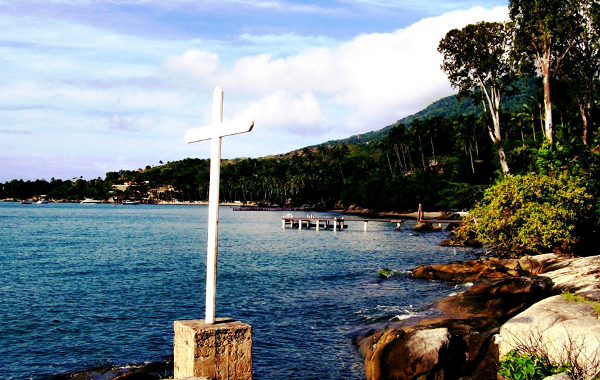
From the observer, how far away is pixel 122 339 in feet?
60.5

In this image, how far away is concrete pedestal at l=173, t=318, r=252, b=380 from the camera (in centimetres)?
741

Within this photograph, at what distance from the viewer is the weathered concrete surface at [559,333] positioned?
9.75 meters

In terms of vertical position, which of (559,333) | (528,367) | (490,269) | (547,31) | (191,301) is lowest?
(191,301)

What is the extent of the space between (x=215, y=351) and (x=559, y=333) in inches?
281

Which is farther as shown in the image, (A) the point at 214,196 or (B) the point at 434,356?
(B) the point at 434,356

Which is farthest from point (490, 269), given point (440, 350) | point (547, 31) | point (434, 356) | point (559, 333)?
point (559, 333)

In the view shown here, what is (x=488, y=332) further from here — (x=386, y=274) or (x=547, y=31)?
(x=547, y=31)

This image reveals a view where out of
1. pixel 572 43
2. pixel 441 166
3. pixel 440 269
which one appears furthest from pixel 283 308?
pixel 441 166

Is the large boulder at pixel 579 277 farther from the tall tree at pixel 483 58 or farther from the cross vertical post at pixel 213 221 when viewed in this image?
the tall tree at pixel 483 58

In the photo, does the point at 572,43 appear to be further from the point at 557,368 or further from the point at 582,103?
the point at 557,368

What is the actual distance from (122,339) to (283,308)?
742 cm

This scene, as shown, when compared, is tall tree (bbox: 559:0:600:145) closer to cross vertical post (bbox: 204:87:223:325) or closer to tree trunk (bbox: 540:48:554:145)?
tree trunk (bbox: 540:48:554:145)

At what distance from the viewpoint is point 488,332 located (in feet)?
43.9

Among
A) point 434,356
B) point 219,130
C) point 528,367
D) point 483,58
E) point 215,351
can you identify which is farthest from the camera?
point 483,58
